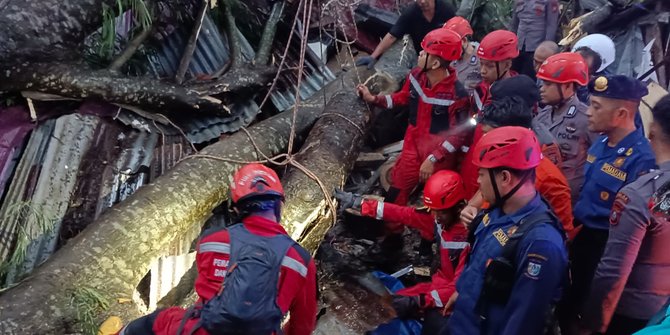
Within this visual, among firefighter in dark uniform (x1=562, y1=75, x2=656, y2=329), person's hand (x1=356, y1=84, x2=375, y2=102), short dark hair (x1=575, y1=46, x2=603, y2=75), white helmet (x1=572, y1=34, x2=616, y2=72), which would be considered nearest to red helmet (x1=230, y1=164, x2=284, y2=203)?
firefighter in dark uniform (x1=562, y1=75, x2=656, y2=329)

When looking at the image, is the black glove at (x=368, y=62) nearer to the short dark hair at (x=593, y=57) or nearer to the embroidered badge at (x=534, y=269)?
the short dark hair at (x=593, y=57)

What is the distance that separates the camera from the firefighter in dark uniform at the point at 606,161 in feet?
9.76

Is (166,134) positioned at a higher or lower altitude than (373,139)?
higher

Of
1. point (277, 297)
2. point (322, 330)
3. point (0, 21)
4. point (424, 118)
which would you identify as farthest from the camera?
point (424, 118)

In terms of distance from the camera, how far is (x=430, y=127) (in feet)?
15.4

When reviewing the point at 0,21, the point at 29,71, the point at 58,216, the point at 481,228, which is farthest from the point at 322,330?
the point at 0,21

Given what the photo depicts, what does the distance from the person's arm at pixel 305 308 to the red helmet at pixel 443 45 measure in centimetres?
247

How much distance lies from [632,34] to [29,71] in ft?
21.7

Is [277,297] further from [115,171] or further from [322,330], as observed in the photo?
[115,171]

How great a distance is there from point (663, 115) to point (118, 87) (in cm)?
388

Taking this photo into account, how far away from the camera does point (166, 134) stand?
4.82m

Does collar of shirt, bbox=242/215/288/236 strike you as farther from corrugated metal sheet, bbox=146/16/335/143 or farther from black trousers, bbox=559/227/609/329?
corrugated metal sheet, bbox=146/16/335/143

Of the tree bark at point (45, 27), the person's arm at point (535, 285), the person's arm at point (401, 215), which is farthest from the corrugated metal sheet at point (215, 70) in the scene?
the person's arm at point (535, 285)

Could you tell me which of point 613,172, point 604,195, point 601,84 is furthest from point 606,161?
point 601,84
